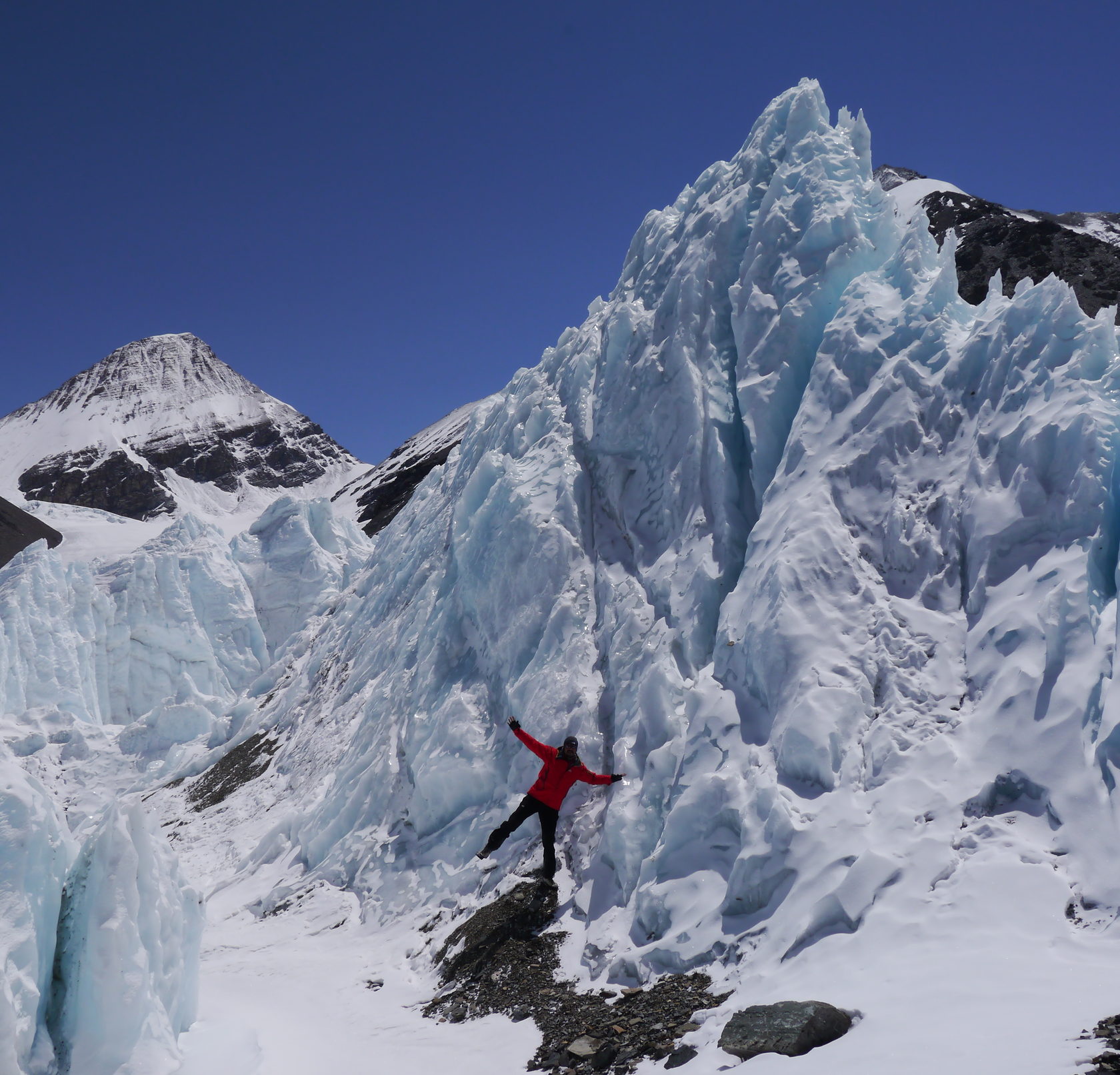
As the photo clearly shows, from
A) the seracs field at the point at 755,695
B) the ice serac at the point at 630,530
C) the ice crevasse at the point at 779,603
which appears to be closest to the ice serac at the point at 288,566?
the seracs field at the point at 755,695

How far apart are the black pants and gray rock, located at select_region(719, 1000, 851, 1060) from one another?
3.95 meters

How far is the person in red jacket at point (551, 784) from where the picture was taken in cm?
939

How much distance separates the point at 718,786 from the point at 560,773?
2.11m

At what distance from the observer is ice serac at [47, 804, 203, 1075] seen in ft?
21.0

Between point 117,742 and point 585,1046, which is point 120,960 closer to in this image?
point 585,1046

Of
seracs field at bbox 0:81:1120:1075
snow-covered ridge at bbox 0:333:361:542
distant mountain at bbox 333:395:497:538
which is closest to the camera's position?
seracs field at bbox 0:81:1120:1075

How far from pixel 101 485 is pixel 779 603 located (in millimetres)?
139365

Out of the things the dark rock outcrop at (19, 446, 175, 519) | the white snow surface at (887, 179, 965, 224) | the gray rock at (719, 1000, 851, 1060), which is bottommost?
the gray rock at (719, 1000, 851, 1060)

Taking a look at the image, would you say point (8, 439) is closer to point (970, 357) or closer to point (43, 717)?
point (43, 717)

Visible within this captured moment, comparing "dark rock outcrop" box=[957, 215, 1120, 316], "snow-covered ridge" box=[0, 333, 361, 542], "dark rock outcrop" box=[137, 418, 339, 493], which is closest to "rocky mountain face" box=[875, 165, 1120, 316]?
"dark rock outcrop" box=[957, 215, 1120, 316]

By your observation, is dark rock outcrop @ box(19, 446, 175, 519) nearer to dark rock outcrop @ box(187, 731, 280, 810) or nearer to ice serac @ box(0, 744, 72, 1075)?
dark rock outcrop @ box(187, 731, 280, 810)

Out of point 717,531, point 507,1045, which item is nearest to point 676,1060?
point 507,1045

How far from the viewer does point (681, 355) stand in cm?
1298

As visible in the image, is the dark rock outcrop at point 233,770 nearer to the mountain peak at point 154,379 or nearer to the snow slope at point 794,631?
the snow slope at point 794,631
